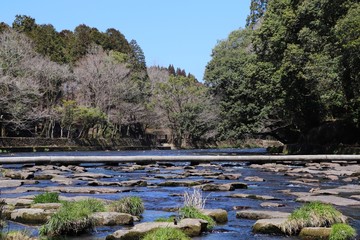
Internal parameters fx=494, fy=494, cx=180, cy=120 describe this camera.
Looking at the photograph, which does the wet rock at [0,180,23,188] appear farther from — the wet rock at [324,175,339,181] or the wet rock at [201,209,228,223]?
the wet rock at [324,175,339,181]

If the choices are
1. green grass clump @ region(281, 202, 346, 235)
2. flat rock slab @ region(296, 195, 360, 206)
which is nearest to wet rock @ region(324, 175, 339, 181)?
flat rock slab @ region(296, 195, 360, 206)

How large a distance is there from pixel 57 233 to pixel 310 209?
14.2 ft

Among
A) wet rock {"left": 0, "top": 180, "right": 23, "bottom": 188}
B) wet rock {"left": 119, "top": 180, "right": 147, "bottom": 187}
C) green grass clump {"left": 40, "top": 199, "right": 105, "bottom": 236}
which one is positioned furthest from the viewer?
wet rock {"left": 119, "top": 180, "right": 147, "bottom": 187}

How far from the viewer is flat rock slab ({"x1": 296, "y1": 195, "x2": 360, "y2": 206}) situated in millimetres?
11398

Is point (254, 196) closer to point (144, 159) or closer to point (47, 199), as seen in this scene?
point (47, 199)

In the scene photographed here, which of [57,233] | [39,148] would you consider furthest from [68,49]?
[57,233]

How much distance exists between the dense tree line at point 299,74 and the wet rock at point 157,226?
2122 cm

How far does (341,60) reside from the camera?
28.6 metres

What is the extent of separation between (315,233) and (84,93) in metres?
57.5

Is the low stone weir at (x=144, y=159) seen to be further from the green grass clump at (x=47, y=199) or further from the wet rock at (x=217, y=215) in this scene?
the wet rock at (x=217, y=215)

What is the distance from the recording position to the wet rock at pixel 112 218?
8.99 m

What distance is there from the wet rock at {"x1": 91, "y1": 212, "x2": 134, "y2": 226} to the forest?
836 inches

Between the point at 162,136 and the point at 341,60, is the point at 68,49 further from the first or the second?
the point at 341,60

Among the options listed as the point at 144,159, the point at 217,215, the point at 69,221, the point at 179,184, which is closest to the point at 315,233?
the point at 217,215
